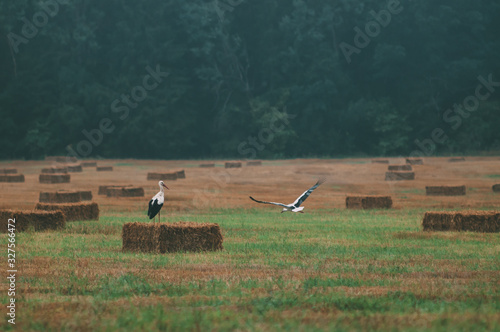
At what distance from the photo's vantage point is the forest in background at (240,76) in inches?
3093

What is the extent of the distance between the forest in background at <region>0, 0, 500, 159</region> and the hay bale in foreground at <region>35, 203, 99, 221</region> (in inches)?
2180

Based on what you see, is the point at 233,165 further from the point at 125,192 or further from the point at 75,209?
the point at 75,209

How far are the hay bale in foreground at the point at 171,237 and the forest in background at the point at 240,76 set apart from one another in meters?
62.7

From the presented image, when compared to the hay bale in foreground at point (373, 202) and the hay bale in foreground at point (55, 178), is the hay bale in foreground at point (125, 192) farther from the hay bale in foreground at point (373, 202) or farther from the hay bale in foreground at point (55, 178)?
the hay bale in foreground at point (373, 202)

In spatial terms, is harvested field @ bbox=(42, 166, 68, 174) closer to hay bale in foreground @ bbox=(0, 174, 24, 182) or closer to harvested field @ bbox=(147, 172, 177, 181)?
hay bale in foreground @ bbox=(0, 174, 24, 182)

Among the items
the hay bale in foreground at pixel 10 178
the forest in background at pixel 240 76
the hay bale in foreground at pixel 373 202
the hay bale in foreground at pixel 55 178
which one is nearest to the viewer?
the hay bale in foreground at pixel 373 202

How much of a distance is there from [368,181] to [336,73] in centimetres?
3787

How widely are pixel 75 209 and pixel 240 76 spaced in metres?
61.8

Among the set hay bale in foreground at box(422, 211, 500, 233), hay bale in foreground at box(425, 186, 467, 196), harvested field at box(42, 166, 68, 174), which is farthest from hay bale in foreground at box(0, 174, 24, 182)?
hay bale in foreground at box(422, 211, 500, 233)

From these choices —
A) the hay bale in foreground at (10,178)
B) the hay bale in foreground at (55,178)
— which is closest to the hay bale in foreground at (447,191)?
the hay bale in foreground at (55,178)

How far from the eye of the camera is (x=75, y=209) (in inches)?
911

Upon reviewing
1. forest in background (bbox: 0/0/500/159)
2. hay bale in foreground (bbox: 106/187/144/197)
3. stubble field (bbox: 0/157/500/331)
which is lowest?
hay bale in foreground (bbox: 106/187/144/197)

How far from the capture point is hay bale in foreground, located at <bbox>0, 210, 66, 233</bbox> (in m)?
19.5

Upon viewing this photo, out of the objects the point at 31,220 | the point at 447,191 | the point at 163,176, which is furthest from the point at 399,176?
the point at 31,220
